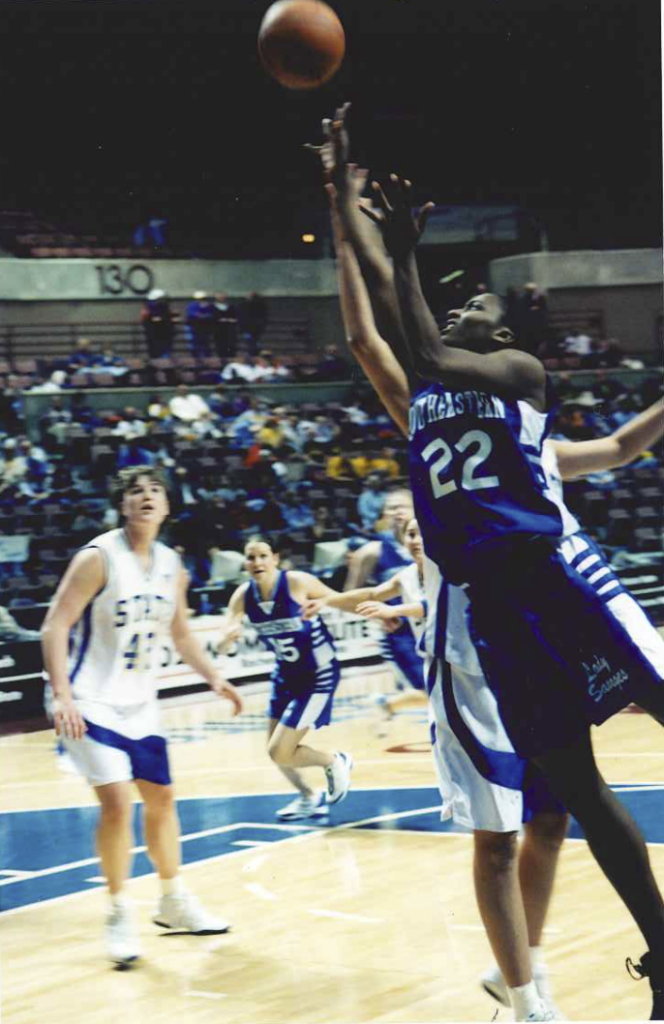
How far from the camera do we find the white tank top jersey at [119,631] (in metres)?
4.05

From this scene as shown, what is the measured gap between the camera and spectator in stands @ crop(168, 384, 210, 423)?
13.3 metres

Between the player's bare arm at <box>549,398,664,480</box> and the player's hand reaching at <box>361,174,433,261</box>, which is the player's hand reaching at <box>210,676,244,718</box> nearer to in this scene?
the player's bare arm at <box>549,398,664,480</box>

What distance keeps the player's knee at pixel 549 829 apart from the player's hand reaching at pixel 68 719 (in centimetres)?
145

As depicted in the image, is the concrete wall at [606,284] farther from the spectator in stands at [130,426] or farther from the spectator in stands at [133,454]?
the spectator in stands at [133,454]

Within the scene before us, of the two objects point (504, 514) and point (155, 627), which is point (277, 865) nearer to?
point (155, 627)

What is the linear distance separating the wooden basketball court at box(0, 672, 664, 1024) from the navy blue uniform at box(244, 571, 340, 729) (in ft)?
1.98

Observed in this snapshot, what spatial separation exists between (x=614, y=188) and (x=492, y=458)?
45.3 ft

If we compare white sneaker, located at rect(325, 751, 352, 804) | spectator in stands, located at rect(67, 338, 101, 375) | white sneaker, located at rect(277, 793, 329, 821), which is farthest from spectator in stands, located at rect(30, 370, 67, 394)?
white sneaker, located at rect(325, 751, 352, 804)

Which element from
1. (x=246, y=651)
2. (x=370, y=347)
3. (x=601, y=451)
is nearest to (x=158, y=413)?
(x=246, y=651)

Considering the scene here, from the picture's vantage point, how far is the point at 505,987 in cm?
315

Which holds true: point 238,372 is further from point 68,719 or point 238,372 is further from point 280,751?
point 68,719

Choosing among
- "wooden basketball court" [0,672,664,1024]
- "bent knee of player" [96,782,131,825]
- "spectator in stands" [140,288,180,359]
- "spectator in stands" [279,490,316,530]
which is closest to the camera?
"wooden basketball court" [0,672,664,1024]

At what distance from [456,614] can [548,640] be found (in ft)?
0.69

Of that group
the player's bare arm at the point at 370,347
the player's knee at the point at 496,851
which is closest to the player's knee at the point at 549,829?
the player's knee at the point at 496,851
